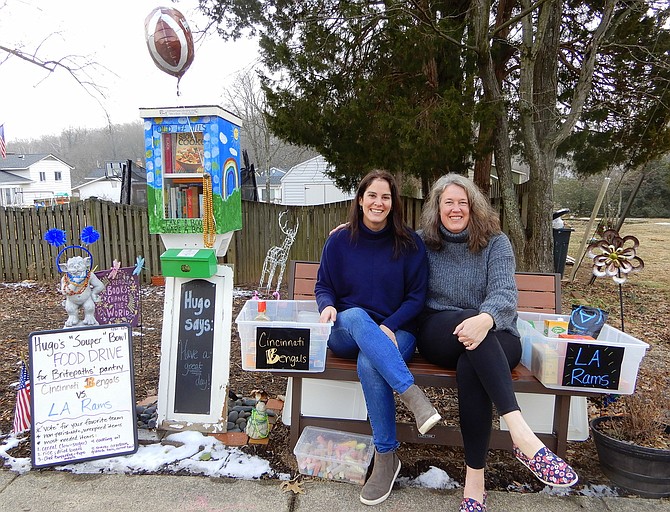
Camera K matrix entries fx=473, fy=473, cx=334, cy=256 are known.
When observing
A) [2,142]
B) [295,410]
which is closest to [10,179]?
[2,142]

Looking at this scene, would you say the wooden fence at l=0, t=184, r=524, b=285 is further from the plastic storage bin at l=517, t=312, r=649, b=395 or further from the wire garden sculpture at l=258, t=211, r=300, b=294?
the plastic storage bin at l=517, t=312, r=649, b=395

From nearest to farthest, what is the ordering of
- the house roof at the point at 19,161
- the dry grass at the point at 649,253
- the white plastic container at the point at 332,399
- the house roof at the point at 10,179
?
the white plastic container at the point at 332,399, the dry grass at the point at 649,253, the house roof at the point at 10,179, the house roof at the point at 19,161

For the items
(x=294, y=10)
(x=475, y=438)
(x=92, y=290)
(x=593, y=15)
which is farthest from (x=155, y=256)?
(x=593, y=15)

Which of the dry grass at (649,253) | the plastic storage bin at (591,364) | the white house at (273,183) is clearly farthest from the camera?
the white house at (273,183)

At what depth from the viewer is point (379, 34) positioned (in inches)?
205

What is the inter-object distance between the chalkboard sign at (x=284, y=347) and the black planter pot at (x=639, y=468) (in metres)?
1.48

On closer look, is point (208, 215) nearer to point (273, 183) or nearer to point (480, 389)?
point (480, 389)

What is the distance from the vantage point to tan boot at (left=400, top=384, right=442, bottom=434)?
6.56 feet

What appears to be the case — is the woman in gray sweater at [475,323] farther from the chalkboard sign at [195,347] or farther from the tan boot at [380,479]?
the chalkboard sign at [195,347]

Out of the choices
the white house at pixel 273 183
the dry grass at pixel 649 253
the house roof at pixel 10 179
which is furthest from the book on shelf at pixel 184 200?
the house roof at pixel 10 179

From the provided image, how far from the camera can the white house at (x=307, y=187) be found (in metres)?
24.9

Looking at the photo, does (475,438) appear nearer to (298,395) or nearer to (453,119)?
(298,395)

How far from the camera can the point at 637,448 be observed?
2119 millimetres

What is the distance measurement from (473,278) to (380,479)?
1.06m
